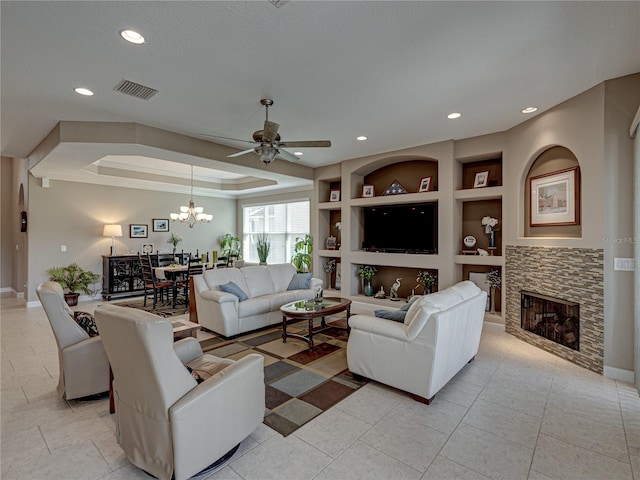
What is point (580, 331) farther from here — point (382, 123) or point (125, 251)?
point (125, 251)

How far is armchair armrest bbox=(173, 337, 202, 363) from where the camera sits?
2523 mm

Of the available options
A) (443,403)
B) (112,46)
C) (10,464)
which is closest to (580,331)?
(443,403)

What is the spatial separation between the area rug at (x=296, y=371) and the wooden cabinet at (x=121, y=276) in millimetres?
4276

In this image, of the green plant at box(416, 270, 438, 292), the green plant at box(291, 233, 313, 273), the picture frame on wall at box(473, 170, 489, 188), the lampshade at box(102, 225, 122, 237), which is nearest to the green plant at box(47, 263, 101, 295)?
the lampshade at box(102, 225, 122, 237)

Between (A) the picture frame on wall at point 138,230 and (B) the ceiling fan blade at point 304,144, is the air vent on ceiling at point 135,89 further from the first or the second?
(A) the picture frame on wall at point 138,230

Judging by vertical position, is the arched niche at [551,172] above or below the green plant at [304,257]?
above

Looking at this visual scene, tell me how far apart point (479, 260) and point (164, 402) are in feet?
15.8

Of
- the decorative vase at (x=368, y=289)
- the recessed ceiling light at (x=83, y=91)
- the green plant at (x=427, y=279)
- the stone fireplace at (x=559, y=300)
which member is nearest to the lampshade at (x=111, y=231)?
the recessed ceiling light at (x=83, y=91)

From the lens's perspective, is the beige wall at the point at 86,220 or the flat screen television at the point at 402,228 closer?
the flat screen television at the point at 402,228

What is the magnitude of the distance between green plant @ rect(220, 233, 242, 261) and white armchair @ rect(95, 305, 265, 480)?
7.99 m

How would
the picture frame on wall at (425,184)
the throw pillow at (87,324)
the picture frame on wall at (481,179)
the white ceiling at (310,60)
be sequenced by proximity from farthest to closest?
the picture frame on wall at (425,184), the picture frame on wall at (481,179), the throw pillow at (87,324), the white ceiling at (310,60)

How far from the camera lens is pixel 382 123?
4453 millimetres

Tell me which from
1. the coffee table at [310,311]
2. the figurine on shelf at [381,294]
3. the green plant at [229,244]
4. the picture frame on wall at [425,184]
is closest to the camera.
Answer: the coffee table at [310,311]

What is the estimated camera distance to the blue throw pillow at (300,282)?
227 inches
